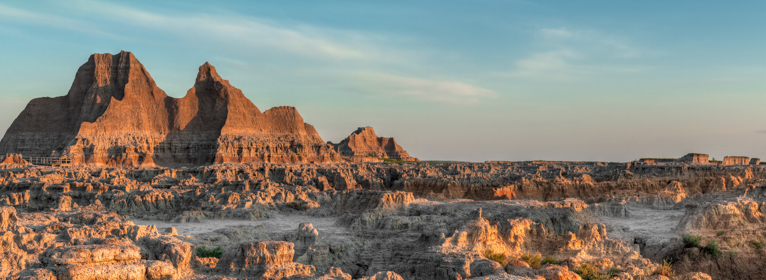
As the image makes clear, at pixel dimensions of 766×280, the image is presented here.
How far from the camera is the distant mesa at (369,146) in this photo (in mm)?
148250

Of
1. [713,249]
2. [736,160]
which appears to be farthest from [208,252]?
[736,160]

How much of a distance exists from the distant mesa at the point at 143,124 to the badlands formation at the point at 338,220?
35 cm

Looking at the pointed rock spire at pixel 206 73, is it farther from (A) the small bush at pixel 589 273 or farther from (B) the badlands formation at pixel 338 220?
(A) the small bush at pixel 589 273

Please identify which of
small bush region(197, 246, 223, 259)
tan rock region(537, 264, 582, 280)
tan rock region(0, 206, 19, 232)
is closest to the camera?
tan rock region(537, 264, 582, 280)

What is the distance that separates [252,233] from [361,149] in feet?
415

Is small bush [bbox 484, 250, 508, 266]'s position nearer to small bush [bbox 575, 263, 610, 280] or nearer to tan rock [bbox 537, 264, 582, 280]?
small bush [bbox 575, 263, 610, 280]

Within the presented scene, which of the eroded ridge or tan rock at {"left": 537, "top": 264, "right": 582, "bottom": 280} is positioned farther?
the eroded ridge

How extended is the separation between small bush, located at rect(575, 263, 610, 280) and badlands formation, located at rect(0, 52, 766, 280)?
0.05 metres

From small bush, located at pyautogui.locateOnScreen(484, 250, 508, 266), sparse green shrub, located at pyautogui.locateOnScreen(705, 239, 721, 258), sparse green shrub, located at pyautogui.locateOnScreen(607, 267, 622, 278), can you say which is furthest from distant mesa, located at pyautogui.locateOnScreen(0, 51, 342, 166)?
sparse green shrub, located at pyautogui.locateOnScreen(607, 267, 622, 278)

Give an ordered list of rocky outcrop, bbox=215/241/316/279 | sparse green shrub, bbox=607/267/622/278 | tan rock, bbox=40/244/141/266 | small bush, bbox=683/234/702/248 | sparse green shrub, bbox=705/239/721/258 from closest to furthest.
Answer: tan rock, bbox=40/244/141/266 < rocky outcrop, bbox=215/241/316/279 < sparse green shrub, bbox=607/267/622/278 < sparse green shrub, bbox=705/239/721/258 < small bush, bbox=683/234/702/248

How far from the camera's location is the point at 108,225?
19578 mm

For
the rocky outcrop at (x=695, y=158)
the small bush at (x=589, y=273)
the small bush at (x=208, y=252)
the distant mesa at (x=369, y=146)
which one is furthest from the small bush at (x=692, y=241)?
the distant mesa at (x=369, y=146)

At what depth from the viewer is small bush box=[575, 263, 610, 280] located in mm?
16047

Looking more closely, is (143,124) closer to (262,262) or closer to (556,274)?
(262,262)
